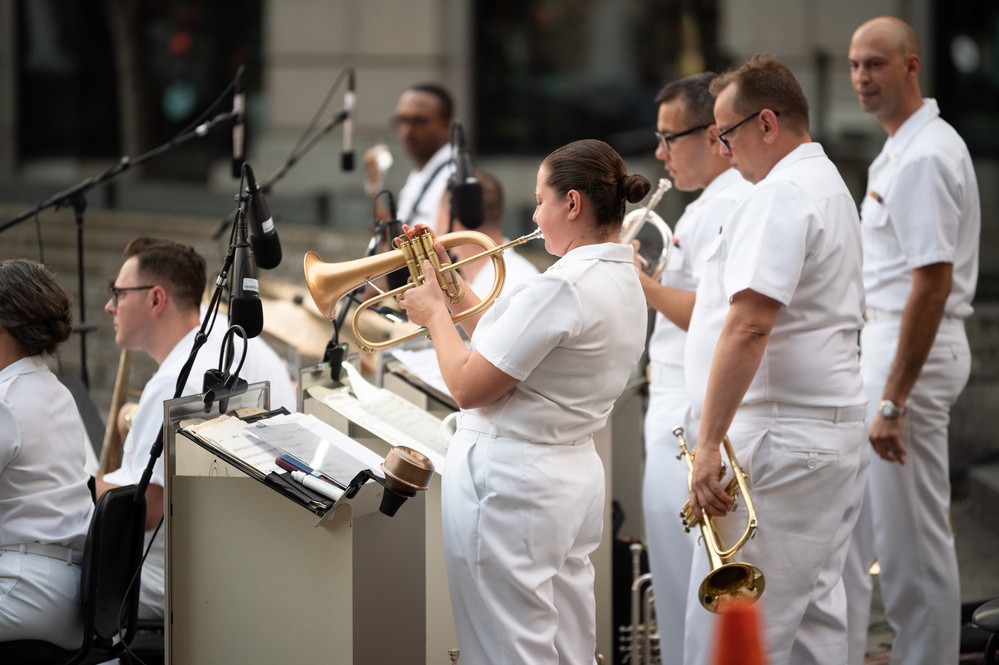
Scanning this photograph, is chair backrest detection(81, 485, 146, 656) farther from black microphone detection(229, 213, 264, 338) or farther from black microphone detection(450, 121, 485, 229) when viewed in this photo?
black microphone detection(450, 121, 485, 229)

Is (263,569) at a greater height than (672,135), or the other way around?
(672,135)

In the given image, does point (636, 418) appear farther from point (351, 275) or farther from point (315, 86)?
point (315, 86)

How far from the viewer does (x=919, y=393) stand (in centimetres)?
479

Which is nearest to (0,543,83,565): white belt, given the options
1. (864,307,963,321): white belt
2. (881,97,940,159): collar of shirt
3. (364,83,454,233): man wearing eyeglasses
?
(864,307,963,321): white belt

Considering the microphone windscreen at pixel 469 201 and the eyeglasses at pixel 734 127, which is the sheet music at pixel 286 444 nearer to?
the eyeglasses at pixel 734 127

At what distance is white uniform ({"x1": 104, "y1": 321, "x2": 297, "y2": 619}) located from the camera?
4.21m

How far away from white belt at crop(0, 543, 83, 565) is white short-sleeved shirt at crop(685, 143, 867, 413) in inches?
85.5

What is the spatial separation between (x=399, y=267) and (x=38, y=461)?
133cm

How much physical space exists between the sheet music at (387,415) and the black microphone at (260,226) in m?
0.54

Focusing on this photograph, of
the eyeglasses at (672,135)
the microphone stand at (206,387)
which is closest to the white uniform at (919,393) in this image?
the eyeglasses at (672,135)

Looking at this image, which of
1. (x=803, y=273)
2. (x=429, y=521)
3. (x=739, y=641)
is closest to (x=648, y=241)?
(x=803, y=273)

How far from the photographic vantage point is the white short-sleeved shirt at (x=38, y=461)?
3.94 metres

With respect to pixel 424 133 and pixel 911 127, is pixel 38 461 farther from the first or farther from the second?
pixel 424 133

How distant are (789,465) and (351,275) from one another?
1.40 meters
